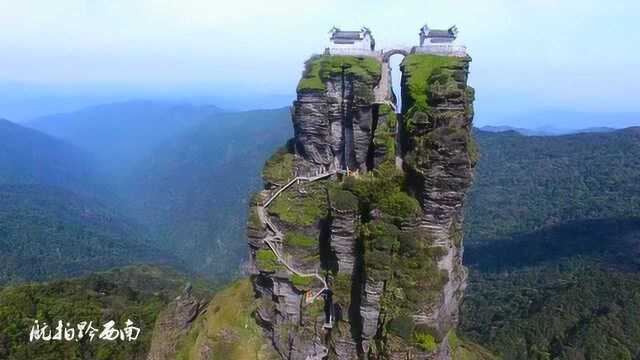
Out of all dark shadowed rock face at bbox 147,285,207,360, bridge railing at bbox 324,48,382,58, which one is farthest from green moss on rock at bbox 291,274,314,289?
bridge railing at bbox 324,48,382,58

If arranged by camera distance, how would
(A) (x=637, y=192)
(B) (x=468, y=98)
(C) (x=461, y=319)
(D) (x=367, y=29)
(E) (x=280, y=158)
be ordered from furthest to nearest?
(A) (x=637, y=192)
(C) (x=461, y=319)
(E) (x=280, y=158)
(D) (x=367, y=29)
(B) (x=468, y=98)

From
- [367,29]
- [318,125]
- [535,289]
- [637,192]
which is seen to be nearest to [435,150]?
[318,125]

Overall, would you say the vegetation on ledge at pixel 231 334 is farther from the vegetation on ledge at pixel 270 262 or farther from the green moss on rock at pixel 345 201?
the green moss on rock at pixel 345 201

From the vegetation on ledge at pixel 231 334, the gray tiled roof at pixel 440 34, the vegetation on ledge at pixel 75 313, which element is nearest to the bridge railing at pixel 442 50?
the gray tiled roof at pixel 440 34

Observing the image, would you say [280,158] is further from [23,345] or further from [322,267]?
[23,345]

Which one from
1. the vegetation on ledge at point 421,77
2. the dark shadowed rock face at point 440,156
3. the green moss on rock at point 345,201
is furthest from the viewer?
the green moss on rock at point 345,201

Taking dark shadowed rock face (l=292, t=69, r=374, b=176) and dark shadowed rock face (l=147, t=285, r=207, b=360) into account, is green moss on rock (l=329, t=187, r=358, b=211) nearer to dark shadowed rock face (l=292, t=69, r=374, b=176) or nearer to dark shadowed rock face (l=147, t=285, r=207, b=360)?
dark shadowed rock face (l=292, t=69, r=374, b=176)
